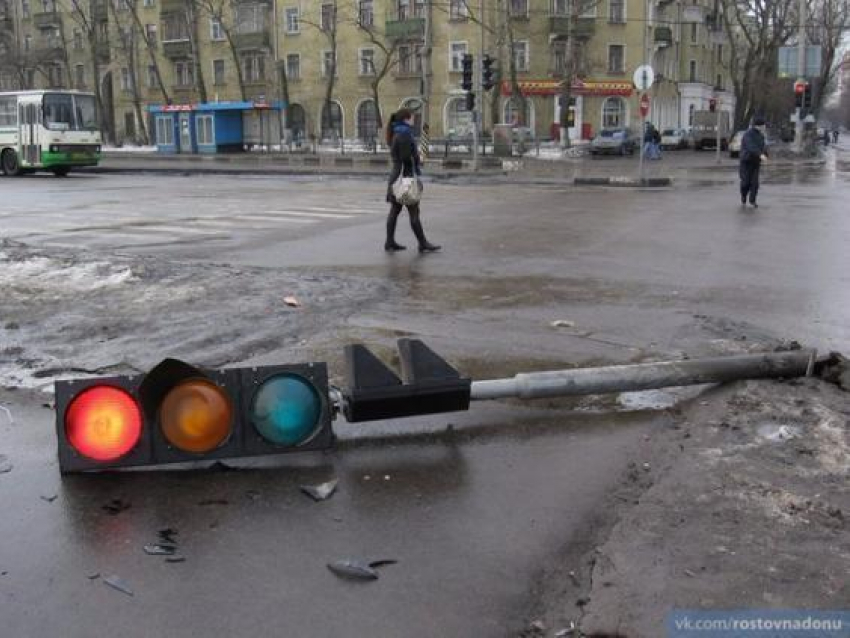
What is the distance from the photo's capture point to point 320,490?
4379 millimetres

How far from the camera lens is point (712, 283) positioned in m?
9.87

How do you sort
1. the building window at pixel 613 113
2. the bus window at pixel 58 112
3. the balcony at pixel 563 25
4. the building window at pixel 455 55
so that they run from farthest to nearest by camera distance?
the building window at pixel 613 113 → the building window at pixel 455 55 → the balcony at pixel 563 25 → the bus window at pixel 58 112

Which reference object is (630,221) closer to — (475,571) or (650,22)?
(475,571)

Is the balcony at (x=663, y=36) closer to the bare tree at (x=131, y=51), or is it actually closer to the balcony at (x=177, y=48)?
the balcony at (x=177, y=48)

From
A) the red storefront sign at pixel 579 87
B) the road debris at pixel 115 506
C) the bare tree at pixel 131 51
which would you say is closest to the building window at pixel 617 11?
the red storefront sign at pixel 579 87

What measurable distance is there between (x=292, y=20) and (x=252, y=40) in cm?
346

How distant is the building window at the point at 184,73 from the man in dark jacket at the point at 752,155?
200 feet

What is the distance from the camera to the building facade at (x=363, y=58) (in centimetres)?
6141

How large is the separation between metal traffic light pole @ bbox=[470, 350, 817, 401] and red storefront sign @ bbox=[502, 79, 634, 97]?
187 ft

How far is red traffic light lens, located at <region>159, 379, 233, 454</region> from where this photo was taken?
456 cm

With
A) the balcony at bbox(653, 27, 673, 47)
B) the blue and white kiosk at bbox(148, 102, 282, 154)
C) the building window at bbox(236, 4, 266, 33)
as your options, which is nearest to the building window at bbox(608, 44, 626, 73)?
the balcony at bbox(653, 27, 673, 47)

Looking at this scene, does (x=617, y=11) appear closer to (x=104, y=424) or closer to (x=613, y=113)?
(x=613, y=113)

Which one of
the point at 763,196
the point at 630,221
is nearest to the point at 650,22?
the point at 763,196

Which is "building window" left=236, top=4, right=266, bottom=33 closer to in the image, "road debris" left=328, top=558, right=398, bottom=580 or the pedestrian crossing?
the pedestrian crossing
